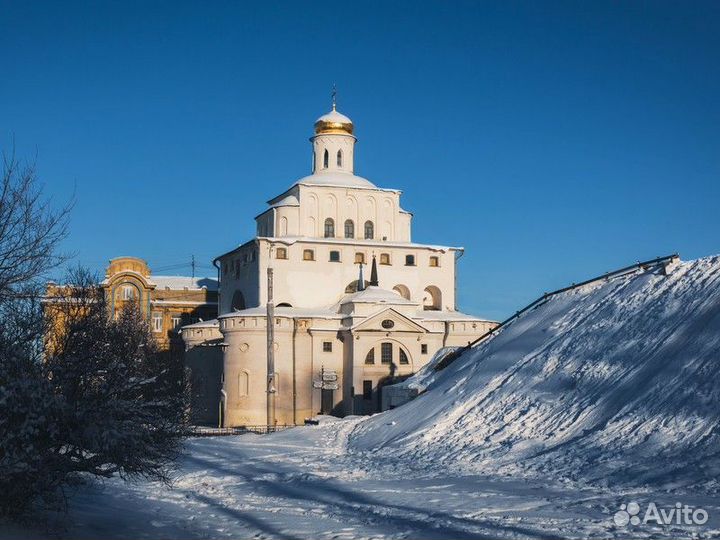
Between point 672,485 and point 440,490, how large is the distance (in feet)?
13.3

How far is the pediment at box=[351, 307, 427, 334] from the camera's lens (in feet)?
153

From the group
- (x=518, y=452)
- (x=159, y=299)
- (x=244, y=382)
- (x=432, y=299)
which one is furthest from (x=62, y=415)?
(x=159, y=299)

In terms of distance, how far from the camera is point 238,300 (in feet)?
181

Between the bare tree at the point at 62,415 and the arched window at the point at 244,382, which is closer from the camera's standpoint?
the bare tree at the point at 62,415

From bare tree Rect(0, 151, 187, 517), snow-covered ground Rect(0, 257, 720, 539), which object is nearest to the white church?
snow-covered ground Rect(0, 257, 720, 539)

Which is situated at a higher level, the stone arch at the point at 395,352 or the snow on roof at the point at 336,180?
the snow on roof at the point at 336,180

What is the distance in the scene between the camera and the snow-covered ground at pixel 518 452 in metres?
14.0

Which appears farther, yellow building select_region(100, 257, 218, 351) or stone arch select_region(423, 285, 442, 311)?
yellow building select_region(100, 257, 218, 351)

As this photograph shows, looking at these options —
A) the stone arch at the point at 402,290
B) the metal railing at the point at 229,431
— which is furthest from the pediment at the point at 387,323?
the metal railing at the point at 229,431

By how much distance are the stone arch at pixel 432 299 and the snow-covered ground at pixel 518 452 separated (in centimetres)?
2369

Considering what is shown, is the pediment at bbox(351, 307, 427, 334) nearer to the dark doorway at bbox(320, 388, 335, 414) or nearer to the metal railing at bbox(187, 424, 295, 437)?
the dark doorway at bbox(320, 388, 335, 414)

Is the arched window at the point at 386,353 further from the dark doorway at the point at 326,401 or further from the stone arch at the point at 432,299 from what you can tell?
the stone arch at the point at 432,299

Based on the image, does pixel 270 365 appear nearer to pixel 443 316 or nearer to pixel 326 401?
pixel 326 401

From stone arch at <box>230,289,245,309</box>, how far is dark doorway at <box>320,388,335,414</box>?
378 inches
